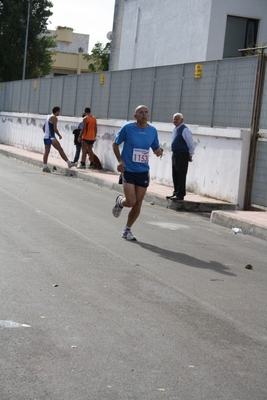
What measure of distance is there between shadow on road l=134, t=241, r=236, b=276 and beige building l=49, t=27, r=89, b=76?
66881mm

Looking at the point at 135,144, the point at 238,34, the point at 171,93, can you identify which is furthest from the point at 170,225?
the point at 238,34

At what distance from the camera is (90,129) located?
26.0 m

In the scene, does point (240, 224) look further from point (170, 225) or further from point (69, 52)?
point (69, 52)

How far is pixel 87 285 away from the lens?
7906 millimetres

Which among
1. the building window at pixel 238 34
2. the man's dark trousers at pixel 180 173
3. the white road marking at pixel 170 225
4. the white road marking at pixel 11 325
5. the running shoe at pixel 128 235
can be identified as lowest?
the white road marking at pixel 11 325

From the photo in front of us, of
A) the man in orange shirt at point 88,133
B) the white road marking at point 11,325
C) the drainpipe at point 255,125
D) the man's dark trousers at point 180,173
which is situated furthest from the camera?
the man in orange shirt at point 88,133

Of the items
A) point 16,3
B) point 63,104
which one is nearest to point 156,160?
point 63,104

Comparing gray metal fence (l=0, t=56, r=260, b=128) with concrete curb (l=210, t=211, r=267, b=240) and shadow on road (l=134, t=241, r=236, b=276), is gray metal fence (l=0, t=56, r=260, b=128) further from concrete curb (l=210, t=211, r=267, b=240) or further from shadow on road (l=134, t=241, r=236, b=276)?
→ shadow on road (l=134, t=241, r=236, b=276)

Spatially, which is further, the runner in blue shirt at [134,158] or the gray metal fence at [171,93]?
the gray metal fence at [171,93]

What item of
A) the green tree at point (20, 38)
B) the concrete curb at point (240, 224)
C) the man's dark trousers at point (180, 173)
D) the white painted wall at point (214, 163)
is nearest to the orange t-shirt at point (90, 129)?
the white painted wall at point (214, 163)

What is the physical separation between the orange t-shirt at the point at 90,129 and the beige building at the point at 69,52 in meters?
51.1

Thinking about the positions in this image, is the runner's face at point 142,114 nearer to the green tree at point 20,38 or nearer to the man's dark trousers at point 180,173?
the man's dark trousers at point 180,173

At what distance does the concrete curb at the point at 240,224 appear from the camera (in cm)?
1373

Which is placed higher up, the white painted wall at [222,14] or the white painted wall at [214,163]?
the white painted wall at [222,14]
